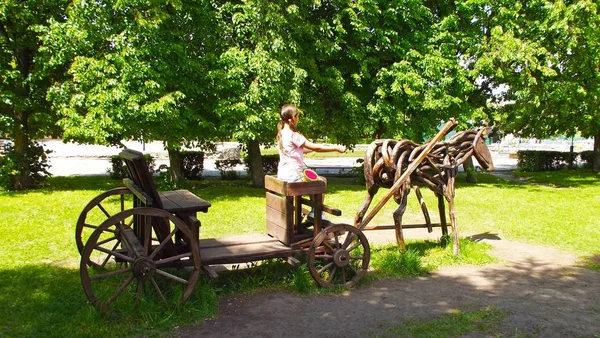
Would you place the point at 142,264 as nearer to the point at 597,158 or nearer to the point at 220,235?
the point at 220,235

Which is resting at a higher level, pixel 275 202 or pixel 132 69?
pixel 132 69

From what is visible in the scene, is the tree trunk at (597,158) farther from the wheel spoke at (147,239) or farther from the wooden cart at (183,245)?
the wheel spoke at (147,239)

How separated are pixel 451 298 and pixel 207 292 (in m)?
2.96

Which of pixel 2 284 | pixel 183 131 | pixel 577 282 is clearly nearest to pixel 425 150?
pixel 577 282

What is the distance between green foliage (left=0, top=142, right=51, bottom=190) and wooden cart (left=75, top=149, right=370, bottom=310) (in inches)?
402

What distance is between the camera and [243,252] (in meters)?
5.96

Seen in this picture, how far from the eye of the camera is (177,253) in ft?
19.2

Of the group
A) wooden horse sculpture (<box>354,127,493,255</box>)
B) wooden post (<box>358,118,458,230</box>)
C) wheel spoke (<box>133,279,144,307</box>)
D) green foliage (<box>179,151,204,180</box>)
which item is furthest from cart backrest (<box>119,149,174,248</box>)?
green foliage (<box>179,151,204,180</box>)

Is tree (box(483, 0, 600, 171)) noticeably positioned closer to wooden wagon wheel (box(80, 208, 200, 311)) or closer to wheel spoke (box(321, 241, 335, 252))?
wheel spoke (box(321, 241, 335, 252))

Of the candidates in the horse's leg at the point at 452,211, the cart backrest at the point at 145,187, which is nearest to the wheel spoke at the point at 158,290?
the cart backrest at the point at 145,187

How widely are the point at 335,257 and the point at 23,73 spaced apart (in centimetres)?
1363

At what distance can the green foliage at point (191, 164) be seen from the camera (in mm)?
20797

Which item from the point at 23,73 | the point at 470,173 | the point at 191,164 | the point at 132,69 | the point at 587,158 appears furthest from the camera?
the point at 587,158

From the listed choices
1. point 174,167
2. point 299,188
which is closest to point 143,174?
point 299,188
